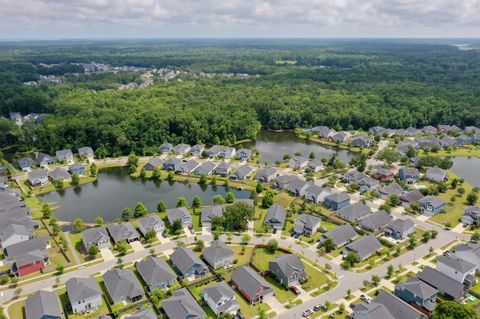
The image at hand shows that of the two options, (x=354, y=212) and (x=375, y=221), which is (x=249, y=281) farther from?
(x=354, y=212)

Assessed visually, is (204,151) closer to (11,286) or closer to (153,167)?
(153,167)

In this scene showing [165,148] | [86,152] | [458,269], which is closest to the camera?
[458,269]

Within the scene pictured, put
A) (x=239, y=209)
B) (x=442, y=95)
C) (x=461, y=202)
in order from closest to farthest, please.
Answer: (x=239, y=209)
(x=461, y=202)
(x=442, y=95)

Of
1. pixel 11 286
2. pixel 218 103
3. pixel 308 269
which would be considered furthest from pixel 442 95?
pixel 11 286

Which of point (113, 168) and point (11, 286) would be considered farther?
point (113, 168)

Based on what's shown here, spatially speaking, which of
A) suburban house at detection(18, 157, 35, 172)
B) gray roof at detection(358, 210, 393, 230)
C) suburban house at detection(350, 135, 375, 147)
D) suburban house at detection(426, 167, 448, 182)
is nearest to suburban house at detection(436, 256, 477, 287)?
gray roof at detection(358, 210, 393, 230)

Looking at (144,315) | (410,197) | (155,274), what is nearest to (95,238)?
(155,274)
